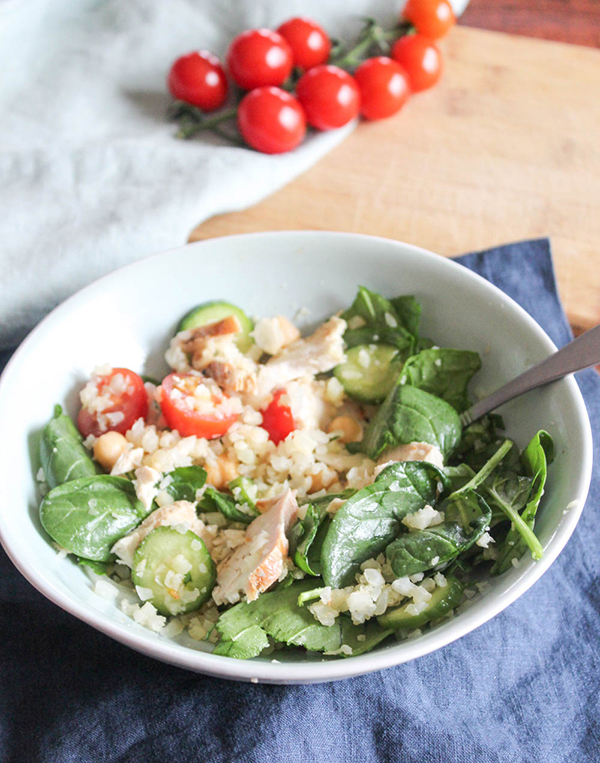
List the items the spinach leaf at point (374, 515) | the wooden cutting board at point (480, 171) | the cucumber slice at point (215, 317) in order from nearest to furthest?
1. the spinach leaf at point (374, 515)
2. the cucumber slice at point (215, 317)
3. the wooden cutting board at point (480, 171)

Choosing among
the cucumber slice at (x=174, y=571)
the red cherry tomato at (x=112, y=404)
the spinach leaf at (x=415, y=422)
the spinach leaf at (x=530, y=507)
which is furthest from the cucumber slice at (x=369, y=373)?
the cucumber slice at (x=174, y=571)

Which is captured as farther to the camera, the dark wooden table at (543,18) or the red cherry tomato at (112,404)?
the dark wooden table at (543,18)

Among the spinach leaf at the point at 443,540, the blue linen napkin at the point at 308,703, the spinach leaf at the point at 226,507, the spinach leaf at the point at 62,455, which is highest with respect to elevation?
the spinach leaf at the point at 62,455

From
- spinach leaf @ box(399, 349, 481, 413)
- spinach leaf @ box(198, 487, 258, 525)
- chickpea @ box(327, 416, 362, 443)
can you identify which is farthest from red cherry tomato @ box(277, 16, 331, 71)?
spinach leaf @ box(198, 487, 258, 525)

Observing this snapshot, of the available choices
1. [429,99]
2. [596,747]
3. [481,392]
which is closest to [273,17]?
[429,99]

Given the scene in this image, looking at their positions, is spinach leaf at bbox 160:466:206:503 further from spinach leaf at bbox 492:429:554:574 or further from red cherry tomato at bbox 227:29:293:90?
red cherry tomato at bbox 227:29:293:90

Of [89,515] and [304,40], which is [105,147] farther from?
[89,515]

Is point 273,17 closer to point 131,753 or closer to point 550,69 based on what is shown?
point 550,69

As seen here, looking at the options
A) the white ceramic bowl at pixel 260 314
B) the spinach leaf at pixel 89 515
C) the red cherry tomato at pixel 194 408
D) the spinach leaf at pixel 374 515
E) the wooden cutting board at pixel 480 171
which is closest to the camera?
the white ceramic bowl at pixel 260 314

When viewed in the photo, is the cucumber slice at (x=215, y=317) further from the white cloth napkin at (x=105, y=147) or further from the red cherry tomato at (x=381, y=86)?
the red cherry tomato at (x=381, y=86)
